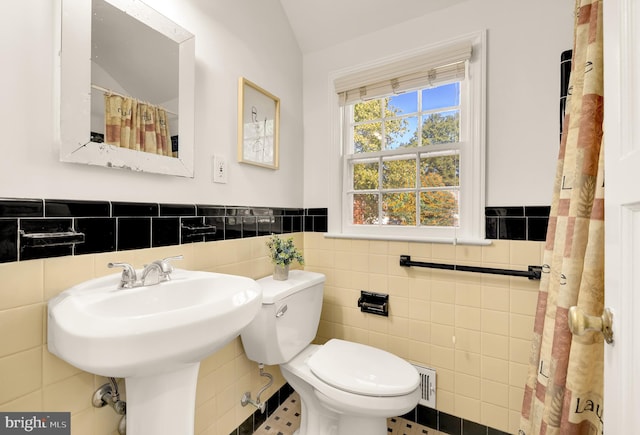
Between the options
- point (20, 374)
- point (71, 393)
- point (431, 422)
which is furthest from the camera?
point (431, 422)

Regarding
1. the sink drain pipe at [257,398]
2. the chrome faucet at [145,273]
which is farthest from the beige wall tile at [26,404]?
the sink drain pipe at [257,398]

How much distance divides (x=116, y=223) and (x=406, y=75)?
5.21 ft

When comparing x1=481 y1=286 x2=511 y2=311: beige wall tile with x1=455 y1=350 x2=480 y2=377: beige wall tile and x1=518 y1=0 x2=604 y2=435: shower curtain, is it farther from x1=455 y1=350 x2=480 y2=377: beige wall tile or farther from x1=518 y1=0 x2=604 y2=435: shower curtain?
x1=518 y1=0 x2=604 y2=435: shower curtain

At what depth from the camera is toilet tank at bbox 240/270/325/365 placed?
132 centimetres

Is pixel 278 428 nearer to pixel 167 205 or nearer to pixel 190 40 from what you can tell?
pixel 167 205

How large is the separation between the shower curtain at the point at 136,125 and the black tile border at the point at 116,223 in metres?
0.21

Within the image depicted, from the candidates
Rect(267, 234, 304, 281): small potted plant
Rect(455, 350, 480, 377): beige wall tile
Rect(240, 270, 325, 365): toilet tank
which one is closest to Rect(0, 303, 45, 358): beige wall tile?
Rect(240, 270, 325, 365): toilet tank

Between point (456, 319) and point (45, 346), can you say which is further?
point (456, 319)

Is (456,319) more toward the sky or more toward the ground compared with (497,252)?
more toward the ground

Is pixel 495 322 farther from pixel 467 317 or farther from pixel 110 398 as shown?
pixel 110 398

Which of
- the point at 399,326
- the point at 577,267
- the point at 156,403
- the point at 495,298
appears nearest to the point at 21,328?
the point at 156,403

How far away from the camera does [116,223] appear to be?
1012 mm

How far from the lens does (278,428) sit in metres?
1.60

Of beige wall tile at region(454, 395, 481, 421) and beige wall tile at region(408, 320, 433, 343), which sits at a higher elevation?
beige wall tile at region(408, 320, 433, 343)
